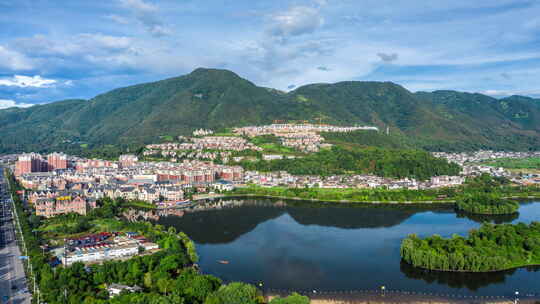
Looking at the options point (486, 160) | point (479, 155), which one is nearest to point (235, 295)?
point (486, 160)

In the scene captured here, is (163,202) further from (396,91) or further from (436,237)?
(396,91)

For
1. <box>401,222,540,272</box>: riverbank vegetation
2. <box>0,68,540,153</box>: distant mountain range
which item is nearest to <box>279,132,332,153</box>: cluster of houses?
<box>0,68,540,153</box>: distant mountain range

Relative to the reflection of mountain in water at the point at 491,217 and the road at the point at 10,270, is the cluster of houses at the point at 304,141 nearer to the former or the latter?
the reflection of mountain in water at the point at 491,217

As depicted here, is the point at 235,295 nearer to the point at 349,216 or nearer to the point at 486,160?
the point at 349,216

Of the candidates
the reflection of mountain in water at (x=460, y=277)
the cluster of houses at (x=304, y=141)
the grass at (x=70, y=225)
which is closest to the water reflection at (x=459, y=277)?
the reflection of mountain in water at (x=460, y=277)

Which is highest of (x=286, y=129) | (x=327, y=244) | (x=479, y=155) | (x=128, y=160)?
(x=286, y=129)

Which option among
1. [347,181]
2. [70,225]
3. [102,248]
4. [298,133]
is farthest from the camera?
[298,133]
